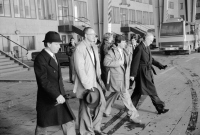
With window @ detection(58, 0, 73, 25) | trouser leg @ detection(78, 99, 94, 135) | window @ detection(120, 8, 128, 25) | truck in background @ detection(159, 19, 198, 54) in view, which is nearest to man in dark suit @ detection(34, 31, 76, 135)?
trouser leg @ detection(78, 99, 94, 135)

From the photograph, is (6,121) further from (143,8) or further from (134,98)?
(143,8)

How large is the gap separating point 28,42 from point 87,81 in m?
24.6

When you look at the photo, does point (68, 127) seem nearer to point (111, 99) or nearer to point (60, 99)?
point (60, 99)

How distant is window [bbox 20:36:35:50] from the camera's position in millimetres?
26825

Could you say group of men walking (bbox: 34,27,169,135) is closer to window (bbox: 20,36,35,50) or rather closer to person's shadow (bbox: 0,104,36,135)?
person's shadow (bbox: 0,104,36,135)

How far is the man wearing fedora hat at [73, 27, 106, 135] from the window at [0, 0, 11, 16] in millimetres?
22730

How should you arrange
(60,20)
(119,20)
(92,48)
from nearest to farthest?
(92,48) < (60,20) < (119,20)

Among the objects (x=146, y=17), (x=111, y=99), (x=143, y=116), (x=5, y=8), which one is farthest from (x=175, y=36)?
(x=146, y=17)

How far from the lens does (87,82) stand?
4285mm

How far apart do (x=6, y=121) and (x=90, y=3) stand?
7240 mm

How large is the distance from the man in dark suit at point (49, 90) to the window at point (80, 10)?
104 feet

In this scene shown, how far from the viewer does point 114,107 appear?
21.8 ft

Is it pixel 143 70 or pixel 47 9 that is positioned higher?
pixel 47 9

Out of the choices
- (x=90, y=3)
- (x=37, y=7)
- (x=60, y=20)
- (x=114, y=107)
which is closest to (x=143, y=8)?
(x=60, y=20)
